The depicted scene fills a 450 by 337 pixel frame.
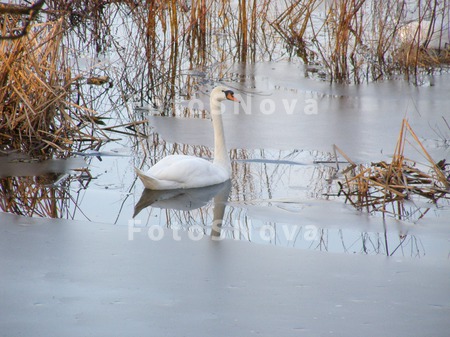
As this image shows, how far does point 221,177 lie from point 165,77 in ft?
11.1

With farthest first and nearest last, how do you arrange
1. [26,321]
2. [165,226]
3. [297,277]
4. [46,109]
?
1. [46,109]
2. [165,226]
3. [297,277]
4. [26,321]

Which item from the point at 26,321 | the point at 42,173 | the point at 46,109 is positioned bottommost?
the point at 26,321

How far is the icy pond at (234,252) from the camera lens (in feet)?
10.9

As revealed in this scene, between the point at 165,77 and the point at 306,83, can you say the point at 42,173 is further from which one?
Answer: the point at 306,83

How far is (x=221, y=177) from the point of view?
5578 millimetres

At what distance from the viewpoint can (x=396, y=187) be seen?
5254 millimetres

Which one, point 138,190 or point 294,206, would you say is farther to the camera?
point 138,190

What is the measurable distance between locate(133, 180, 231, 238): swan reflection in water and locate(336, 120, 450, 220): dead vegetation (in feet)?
2.71

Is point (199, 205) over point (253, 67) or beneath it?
beneath

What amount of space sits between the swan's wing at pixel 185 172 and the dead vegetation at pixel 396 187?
900 millimetres

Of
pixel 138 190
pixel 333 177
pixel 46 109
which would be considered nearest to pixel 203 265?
pixel 138 190

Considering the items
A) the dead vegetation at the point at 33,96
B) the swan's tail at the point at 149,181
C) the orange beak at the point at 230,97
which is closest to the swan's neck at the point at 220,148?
the orange beak at the point at 230,97

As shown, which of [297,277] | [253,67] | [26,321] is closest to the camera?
[26,321]

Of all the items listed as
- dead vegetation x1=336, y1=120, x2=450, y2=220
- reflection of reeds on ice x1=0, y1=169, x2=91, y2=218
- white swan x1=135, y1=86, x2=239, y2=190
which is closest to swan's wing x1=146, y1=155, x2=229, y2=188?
white swan x1=135, y1=86, x2=239, y2=190
